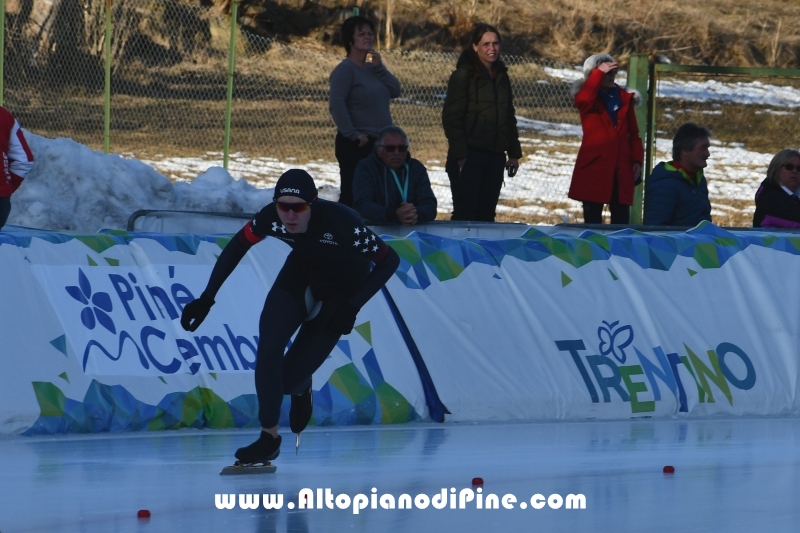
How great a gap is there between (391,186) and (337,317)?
9.94ft

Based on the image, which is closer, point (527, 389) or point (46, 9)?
point (527, 389)

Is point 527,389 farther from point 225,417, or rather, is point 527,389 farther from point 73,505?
point 73,505

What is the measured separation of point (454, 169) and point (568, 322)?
1.82m

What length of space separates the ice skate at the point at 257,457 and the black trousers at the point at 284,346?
0.09 meters

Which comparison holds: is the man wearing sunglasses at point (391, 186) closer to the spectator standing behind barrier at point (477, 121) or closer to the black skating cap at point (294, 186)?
the spectator standing behind barrier at point (477, 121)

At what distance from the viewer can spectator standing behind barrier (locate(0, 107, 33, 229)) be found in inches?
356

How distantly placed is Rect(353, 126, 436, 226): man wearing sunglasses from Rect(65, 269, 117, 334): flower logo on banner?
1999mm

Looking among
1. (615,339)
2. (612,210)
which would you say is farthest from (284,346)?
(612,210)

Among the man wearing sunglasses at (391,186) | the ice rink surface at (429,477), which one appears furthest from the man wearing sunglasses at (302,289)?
the man wearing sunglasses at (391,186)

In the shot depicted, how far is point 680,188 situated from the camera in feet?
31.5

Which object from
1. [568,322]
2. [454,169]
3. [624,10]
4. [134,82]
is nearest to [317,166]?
[134,82]

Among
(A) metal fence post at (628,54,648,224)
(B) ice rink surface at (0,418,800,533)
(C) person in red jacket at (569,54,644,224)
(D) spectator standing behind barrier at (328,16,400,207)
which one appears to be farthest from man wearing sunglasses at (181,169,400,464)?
(A) metal fence post at (628,54,648,224)

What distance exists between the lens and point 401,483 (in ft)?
17.3

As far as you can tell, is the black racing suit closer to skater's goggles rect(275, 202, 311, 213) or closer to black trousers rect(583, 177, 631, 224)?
skater's goggles rect(275, 202, 311, 213)
